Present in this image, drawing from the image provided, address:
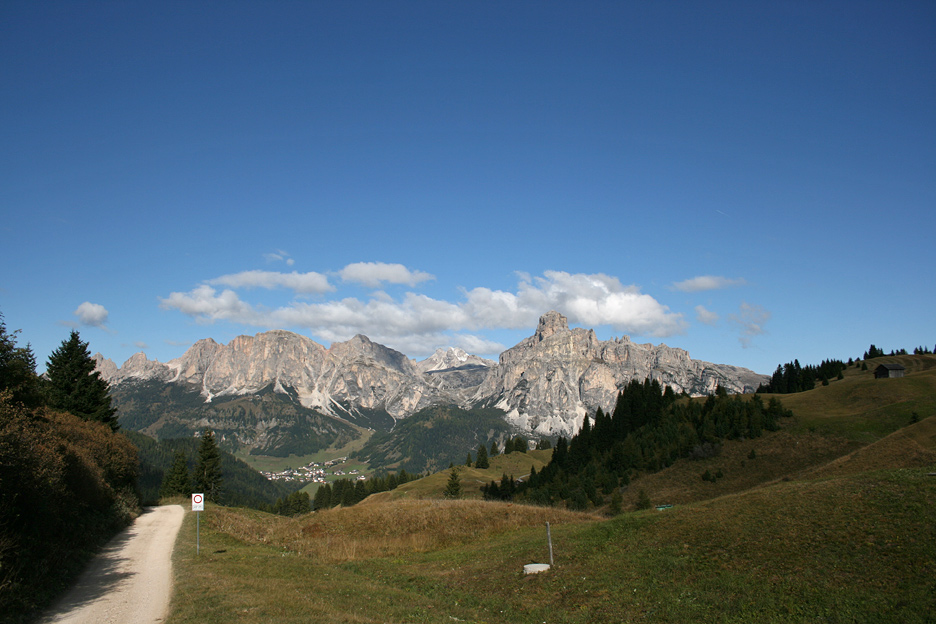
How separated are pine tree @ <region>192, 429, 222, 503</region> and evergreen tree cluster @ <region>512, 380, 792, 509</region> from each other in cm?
4975

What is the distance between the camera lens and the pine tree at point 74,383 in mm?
53562

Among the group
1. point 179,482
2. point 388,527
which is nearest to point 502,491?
point 179,482

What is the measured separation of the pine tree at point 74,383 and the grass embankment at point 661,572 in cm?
3300

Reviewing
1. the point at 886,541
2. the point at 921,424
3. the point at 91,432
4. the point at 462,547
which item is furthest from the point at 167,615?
the point at 921,424

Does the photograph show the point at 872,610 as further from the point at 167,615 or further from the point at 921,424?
the point at 921,424

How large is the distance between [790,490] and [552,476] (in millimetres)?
76547

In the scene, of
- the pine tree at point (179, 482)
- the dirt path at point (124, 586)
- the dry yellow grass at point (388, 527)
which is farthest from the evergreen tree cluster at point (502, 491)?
the dirt path at point (124, 586)

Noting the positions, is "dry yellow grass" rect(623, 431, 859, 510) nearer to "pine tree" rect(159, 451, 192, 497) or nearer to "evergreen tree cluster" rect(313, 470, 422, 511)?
"pine tree" rect(159, 451, 192, 497)

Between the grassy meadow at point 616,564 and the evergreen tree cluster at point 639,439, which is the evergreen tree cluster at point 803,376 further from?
the grassy meadow at point 616,564

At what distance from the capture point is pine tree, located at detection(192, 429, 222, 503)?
7897 cm

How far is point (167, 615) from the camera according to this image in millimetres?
16875

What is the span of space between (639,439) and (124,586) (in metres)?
81.3

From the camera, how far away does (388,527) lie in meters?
37.4

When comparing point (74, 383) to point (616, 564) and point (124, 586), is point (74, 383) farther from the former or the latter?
point (616, 564)
